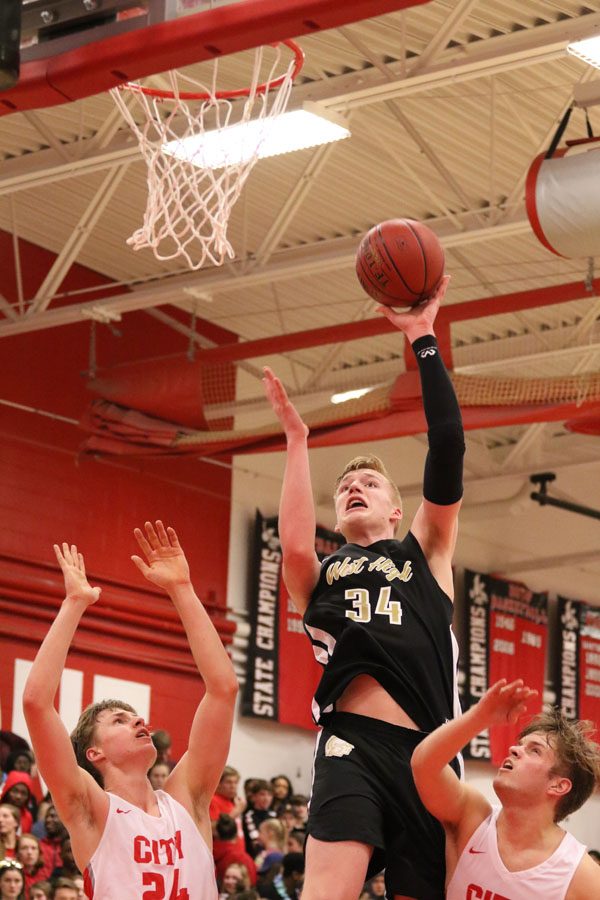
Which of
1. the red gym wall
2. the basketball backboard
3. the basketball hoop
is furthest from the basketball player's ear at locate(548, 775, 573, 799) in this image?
the red gym wall

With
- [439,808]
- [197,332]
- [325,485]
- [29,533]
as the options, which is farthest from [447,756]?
[325,485]

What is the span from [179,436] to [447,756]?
10060 mm

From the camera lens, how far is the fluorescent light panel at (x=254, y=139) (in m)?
10.0

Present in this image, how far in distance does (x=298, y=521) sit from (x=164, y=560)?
520mm

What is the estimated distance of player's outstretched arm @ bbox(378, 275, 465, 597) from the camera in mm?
4641

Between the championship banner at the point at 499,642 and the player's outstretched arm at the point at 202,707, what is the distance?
14124 mm

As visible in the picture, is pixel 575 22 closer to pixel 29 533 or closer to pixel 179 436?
pixel 179 436

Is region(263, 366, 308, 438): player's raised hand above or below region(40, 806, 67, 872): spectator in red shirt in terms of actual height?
above

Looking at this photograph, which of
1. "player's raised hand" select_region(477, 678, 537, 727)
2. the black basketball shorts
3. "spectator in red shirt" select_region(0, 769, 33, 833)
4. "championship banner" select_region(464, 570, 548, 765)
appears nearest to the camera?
"player's raised hand" select_region(477, 678, 537, 727)

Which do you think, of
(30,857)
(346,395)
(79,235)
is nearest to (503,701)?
(30,857)

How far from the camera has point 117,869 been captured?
14.7 feet

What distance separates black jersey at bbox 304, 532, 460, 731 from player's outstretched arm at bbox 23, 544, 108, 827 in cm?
76

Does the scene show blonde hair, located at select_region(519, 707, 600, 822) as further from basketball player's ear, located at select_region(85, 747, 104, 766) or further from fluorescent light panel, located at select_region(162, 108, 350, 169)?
fluorescent light panel, located at select_region(162, 108, 350, 169)

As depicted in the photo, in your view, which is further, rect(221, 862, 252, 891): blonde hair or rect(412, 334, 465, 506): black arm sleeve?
rect(221, 862, 252, 891): blonde hair
